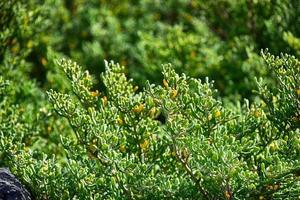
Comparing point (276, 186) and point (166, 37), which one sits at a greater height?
Answer: point (166, 37)

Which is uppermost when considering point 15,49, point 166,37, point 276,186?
point 166,37

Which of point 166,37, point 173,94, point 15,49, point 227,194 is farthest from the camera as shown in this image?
point 166,37

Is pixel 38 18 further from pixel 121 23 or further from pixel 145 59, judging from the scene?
pixel 121 23

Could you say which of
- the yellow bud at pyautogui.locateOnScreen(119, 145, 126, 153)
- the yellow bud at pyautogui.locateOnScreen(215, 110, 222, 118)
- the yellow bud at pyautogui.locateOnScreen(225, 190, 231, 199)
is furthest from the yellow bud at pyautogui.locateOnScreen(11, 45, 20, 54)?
the yellow bud at pyautogui.locateOnScreen(225, 190, 231, 199)

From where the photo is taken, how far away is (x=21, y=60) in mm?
6324

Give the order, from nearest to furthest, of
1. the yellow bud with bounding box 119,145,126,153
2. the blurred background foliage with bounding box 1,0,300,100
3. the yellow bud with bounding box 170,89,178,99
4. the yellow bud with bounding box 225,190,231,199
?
the yellow bud with bounding box 225,190,231,199
the yellow bud with bounding box 170,89,178,99
the yellow bud with bounding box 119,145,126,153
the blurred background foliage with bounding box 1,0,300,100

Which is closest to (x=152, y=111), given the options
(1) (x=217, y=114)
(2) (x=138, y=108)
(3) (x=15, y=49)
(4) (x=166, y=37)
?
(2) (x=138, y=108)

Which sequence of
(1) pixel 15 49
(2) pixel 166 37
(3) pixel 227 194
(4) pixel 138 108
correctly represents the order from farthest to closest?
(2) pixel 166 37, (1) pixel 15 49, (4) pixel 138 108, (3) pixel 227 194

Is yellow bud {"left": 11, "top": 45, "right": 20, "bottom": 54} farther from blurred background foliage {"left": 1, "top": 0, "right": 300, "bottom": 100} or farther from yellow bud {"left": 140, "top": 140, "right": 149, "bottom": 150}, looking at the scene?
yellow bud {"left": 140, "top": 140, "right": 149, "bottom": 150}

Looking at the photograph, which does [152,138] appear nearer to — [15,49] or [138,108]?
[138,108]

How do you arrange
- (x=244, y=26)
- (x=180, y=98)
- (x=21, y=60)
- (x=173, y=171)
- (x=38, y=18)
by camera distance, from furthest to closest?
(x=244, y=26) < (x=38, y=18) < (x=21, y=60) < (x=173, y=171) < (x=180, y=98)

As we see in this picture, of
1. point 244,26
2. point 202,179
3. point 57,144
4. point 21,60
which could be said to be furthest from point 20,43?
point 202,179

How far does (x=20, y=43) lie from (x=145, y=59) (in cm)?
147

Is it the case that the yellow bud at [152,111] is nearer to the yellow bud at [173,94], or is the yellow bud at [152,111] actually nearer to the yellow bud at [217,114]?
the yellow bud at [173,94]
